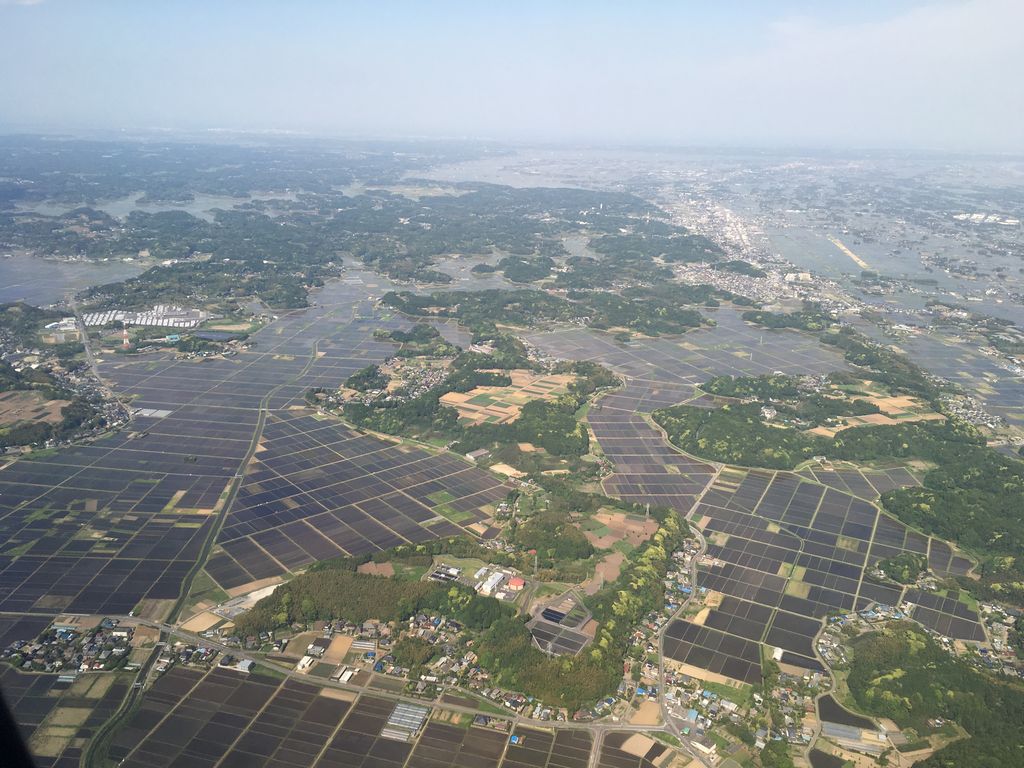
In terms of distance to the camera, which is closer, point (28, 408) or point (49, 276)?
point (28, 408)

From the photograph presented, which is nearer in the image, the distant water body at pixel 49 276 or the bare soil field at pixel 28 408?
the bare soil field at pixel 28 408

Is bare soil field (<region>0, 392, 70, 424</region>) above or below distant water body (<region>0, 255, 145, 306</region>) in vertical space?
below

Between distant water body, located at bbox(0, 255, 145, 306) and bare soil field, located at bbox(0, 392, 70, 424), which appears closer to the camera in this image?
bare soil field, located at bbox(0, 392, 70, 424)

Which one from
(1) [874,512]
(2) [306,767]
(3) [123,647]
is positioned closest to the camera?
(2) [306,767]

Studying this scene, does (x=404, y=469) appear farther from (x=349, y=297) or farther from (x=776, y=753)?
(x=349, y=297)

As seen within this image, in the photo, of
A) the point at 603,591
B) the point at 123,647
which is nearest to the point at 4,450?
the point at 123,647

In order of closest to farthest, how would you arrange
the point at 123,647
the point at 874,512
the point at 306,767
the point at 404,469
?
1. the point at 306,767
2. the point at 123,647
3. the point at 874,512
4. the point at 404,469

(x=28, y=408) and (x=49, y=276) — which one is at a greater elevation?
(x=49, y=276)

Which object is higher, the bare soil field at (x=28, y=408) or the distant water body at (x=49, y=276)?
the distant water body at (x=49, y=276)
